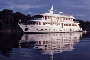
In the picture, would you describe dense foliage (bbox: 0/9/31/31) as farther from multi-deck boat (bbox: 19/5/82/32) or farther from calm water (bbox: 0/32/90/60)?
calm water (bbox: 0/32/90/60)

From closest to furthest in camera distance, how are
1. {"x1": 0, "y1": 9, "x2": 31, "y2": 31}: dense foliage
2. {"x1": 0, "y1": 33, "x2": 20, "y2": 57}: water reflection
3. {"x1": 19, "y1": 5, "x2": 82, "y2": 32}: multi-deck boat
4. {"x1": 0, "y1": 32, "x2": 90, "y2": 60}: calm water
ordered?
{"x1": 0, "y1": 32, "x2": 90, "y2": 60}: calm water < {"x1": 0, "y1": 33, "x2": 20, "y2": 57}: water reflection < {"x1": 19, "y1": 5, "x2": 82, "y2": 32}: multi-deck boat < {"x1": 0, "y1": 9, "x2": 31, "y2": 31}: dense foliage

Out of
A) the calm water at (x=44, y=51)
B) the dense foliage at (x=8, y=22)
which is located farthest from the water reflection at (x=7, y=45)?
the dense foliage at (x=8, y=22)

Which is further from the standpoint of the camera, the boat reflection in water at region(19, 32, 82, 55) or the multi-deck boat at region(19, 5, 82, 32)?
the multi-deck boat at region(19, 5, 82, 32)

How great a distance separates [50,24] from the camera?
1635 inches

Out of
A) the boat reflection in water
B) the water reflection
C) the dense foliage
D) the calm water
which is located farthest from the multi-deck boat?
the calm water

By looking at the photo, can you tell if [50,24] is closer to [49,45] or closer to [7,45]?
[49,45]

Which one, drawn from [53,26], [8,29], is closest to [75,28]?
[53,26]

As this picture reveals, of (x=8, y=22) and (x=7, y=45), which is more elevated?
(x=8, y=22)

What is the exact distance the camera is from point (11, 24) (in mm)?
51062

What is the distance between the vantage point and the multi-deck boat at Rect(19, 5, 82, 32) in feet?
125

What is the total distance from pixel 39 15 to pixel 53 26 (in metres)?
3.98

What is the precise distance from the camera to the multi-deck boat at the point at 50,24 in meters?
38.2

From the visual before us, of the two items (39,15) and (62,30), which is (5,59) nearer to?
(39,15)

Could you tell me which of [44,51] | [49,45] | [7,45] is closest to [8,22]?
[7,45]
